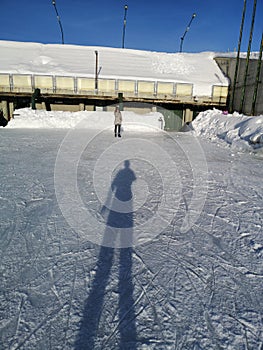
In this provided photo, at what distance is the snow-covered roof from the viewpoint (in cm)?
2486

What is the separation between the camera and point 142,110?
23234mm

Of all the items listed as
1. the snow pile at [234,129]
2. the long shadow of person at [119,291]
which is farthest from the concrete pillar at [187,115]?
the long shadow of person at [119,291]

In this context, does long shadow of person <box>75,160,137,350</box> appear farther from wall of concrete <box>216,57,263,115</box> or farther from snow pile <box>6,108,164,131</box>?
wall of concrete <box>216,57,263,115</box>

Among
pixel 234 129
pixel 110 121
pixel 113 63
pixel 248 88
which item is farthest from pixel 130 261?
pixel 113 63

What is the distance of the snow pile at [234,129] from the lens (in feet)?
27.3

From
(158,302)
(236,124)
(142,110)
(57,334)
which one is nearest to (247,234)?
(158,302)

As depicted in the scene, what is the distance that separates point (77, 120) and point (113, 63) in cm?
1588

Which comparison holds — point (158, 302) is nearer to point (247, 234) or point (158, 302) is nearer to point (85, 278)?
A: point (85, 278)

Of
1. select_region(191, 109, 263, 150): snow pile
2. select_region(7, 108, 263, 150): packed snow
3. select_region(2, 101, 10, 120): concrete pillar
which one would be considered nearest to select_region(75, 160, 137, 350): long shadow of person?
select_region(191, 109, 263, 150): snow pile

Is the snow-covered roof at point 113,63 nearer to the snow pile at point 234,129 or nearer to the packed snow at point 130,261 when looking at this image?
the snow pile at point 234,129

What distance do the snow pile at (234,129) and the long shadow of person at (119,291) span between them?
680 centimetres

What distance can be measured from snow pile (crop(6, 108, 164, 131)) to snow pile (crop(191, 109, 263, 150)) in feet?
11.9

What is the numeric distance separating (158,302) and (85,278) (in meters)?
0.69

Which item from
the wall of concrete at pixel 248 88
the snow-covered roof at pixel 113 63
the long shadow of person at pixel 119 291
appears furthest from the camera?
the snow-covered roof at pixel 113 63
